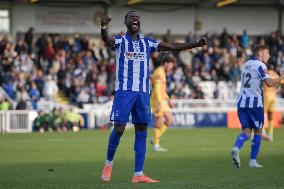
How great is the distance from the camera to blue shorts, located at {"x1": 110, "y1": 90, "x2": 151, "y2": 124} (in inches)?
488

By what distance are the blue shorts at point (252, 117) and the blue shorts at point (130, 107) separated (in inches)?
134

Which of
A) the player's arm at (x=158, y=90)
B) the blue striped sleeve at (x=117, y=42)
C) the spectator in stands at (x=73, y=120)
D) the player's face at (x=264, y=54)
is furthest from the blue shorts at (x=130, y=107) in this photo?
the spectator in stands at (x=73, y=120)

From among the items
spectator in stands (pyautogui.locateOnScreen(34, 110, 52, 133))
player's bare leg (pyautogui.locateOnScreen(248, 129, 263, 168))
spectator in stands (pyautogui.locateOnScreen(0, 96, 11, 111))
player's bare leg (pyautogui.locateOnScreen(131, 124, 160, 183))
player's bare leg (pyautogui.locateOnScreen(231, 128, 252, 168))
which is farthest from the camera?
spectator in stands (pyautogui.locateOnScreen(0, 96, 11, 111))

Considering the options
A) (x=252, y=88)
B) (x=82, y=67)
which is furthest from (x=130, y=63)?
(x=82, y=67)

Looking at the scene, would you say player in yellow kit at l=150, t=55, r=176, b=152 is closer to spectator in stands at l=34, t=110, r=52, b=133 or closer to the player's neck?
the player's neck

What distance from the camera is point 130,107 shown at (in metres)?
12.4

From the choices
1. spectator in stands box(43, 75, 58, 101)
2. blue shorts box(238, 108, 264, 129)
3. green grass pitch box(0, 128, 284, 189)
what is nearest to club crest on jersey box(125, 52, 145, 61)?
green grass pitch box(0, 128, 284, 189)

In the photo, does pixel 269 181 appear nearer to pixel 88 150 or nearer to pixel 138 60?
pixel 138 60

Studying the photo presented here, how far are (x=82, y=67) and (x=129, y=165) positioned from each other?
21.1m

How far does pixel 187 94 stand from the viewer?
36.9m

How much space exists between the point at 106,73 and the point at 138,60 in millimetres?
24576

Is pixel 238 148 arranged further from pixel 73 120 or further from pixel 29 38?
pixel 29 38

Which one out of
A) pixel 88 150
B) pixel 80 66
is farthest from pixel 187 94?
pixel 88 150

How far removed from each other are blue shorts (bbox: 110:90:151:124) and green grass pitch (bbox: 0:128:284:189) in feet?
2.88
